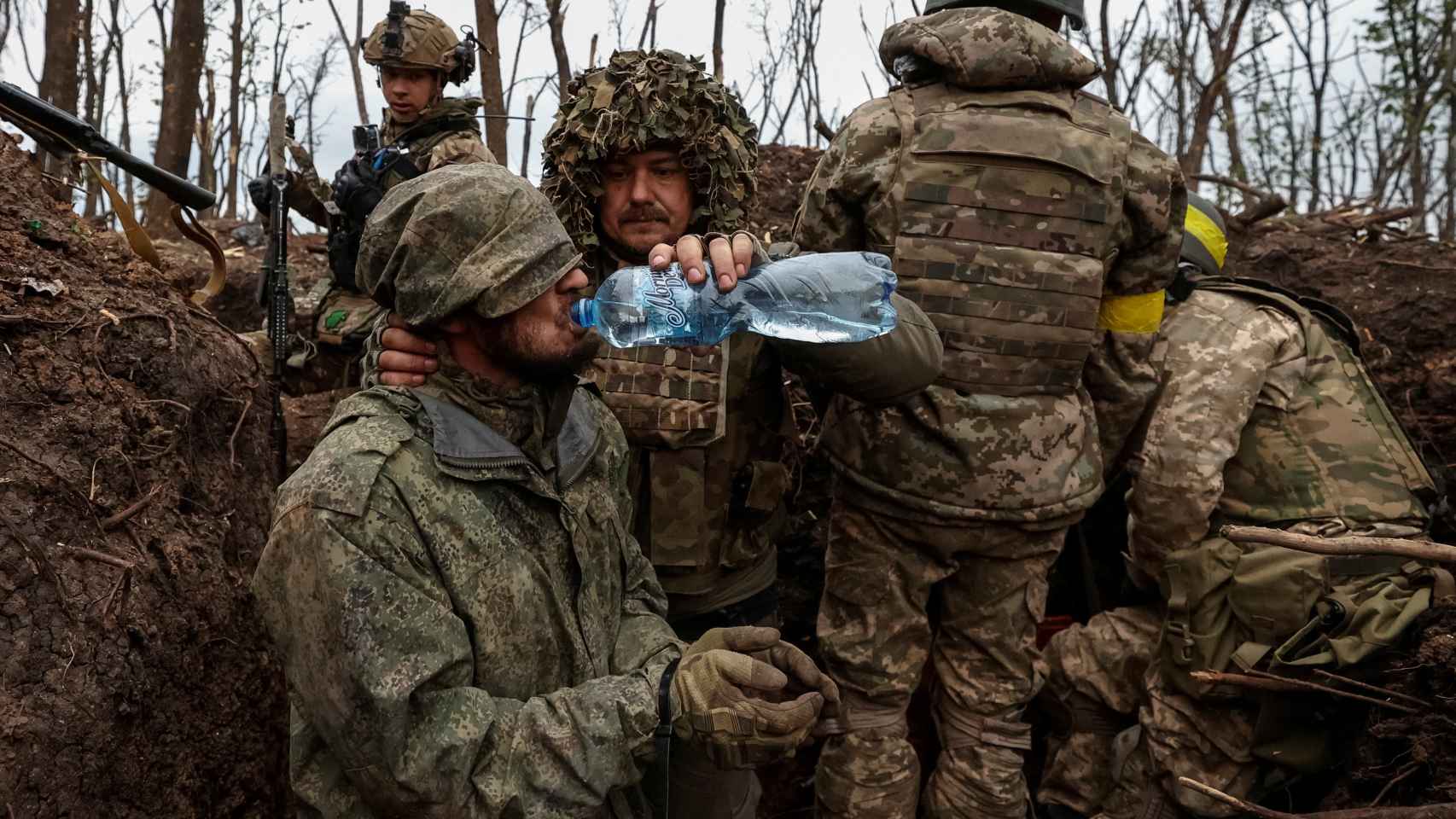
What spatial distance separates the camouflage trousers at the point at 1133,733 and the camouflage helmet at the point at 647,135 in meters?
2.16

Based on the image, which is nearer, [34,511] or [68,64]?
[34,511]

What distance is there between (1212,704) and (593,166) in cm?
261

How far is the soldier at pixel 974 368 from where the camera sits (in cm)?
321

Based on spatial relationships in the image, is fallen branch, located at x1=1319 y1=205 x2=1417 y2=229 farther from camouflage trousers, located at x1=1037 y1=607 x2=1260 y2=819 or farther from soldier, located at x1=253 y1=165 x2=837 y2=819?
soldier, located at x1=253 y1=165 x2=837 y2=819

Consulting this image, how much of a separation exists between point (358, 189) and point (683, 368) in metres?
2.89

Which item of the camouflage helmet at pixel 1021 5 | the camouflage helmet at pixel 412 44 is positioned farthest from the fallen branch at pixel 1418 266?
the camouflage helmet at pixel 412 44

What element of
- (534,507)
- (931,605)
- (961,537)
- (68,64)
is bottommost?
(931,605)

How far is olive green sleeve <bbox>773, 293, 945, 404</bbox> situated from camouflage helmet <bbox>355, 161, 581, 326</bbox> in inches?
28.3

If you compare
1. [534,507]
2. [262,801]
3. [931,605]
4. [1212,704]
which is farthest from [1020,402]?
[262,801]

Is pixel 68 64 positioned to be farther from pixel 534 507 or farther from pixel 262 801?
pixel 534 507

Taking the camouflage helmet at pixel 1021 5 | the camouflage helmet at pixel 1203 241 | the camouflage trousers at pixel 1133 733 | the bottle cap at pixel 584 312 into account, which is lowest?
the camouflage trousers at pixel 1133 733

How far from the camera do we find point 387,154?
16.6 feet

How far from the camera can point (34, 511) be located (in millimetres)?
2410

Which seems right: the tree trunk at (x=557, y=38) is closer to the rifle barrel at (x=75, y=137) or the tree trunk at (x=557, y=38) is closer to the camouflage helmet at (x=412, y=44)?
the camouflage helmet at (x=412, y=44)
